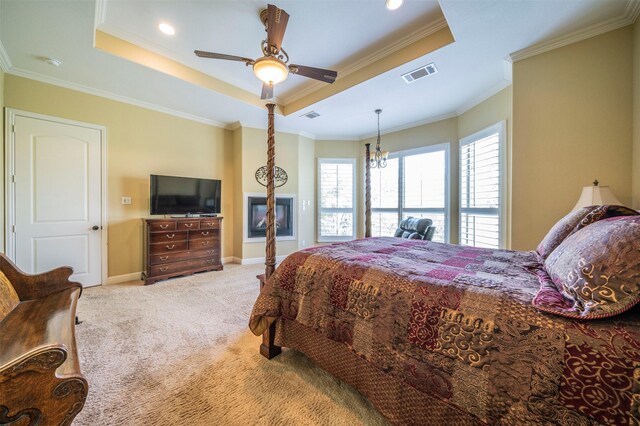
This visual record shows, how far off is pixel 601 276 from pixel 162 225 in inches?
175

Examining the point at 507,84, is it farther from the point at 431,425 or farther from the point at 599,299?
the point at 431,425

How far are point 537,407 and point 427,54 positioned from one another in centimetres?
304

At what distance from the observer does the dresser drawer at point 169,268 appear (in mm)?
3630

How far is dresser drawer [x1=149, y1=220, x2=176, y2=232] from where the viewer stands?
11.8 feet

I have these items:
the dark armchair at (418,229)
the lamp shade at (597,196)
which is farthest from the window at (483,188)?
the lamp shade at (597,196)

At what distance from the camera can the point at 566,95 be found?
235cm

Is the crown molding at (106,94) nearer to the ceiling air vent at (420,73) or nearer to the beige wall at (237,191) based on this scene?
the beige wall at (237,191)

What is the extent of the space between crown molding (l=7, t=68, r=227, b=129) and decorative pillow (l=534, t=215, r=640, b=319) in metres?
5.19

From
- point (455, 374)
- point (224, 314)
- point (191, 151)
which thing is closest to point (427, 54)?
point (455, 374)

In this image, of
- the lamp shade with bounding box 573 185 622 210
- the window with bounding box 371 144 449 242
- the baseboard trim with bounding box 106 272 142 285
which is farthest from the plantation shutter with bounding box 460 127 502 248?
the baseboard trim with bounding box 106 272 142 285

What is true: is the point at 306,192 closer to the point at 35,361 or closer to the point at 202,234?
the point at 202,234

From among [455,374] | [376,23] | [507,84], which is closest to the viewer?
[455,374]

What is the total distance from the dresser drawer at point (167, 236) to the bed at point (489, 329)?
289 centimetres

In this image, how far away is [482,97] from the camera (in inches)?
142
